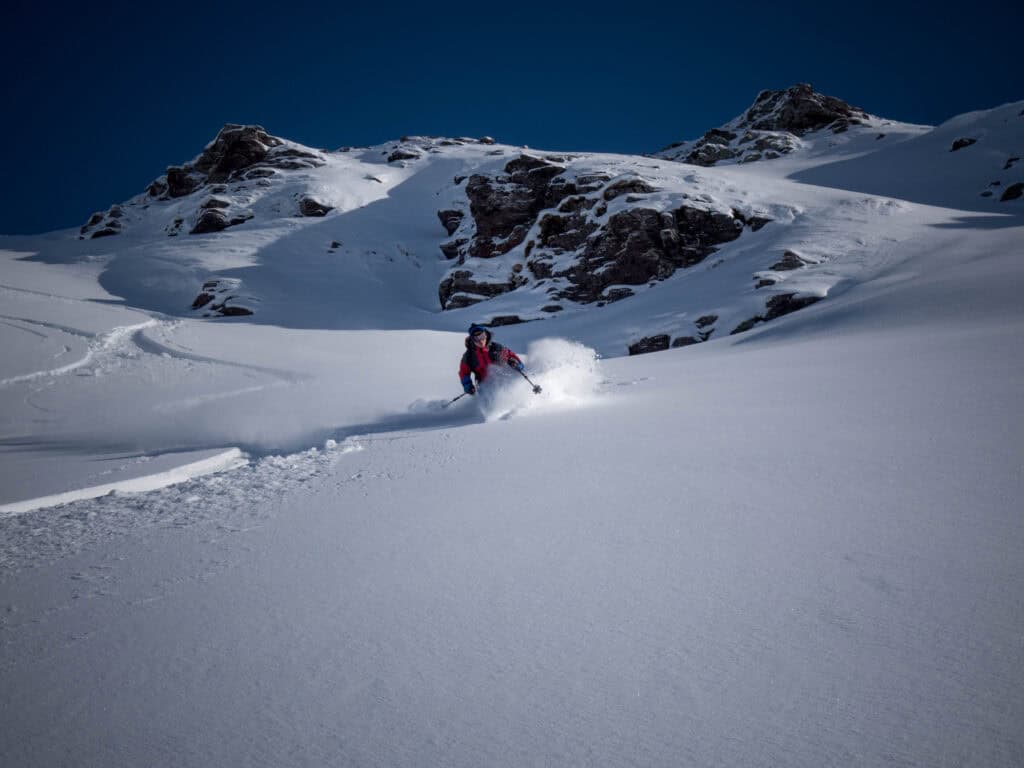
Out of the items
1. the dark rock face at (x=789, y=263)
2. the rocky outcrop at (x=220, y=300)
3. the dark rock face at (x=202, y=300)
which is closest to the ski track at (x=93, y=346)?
the rocky outcrop at (x=220, y=300)

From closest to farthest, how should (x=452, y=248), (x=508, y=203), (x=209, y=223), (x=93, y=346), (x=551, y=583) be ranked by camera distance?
(x=551, y=583), (x=93, y=346), (x=508, y=203), (x=452, y=248), (x=209, y=223)

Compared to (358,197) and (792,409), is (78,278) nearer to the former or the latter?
(358,197)

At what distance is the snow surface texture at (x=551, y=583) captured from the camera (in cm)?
166

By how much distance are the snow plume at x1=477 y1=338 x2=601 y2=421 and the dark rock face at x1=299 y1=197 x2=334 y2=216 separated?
43796mm

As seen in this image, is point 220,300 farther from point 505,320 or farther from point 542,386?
point 542,386

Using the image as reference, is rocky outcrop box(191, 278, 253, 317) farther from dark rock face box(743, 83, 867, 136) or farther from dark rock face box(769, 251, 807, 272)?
dark rock face box(743, 83, 867, 136)

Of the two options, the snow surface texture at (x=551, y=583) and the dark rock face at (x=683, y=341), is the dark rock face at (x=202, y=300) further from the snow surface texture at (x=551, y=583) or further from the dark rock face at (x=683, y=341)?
the dark rock face at (x=683, y=341)

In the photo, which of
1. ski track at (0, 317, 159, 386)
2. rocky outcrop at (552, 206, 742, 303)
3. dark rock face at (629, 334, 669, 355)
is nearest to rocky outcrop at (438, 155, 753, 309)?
rocky outcrop at (552, 206, 742, 303)

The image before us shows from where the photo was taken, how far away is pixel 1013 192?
28.6 m

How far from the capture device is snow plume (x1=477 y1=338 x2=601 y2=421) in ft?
26.0

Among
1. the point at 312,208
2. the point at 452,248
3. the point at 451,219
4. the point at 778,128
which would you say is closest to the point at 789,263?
the point at 452,248

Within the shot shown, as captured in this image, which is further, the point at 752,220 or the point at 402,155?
the point at 402,155

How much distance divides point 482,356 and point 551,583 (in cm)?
630

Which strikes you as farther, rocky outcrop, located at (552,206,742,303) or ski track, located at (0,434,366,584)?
rocky outcrop, located at (552,206,742,303)
